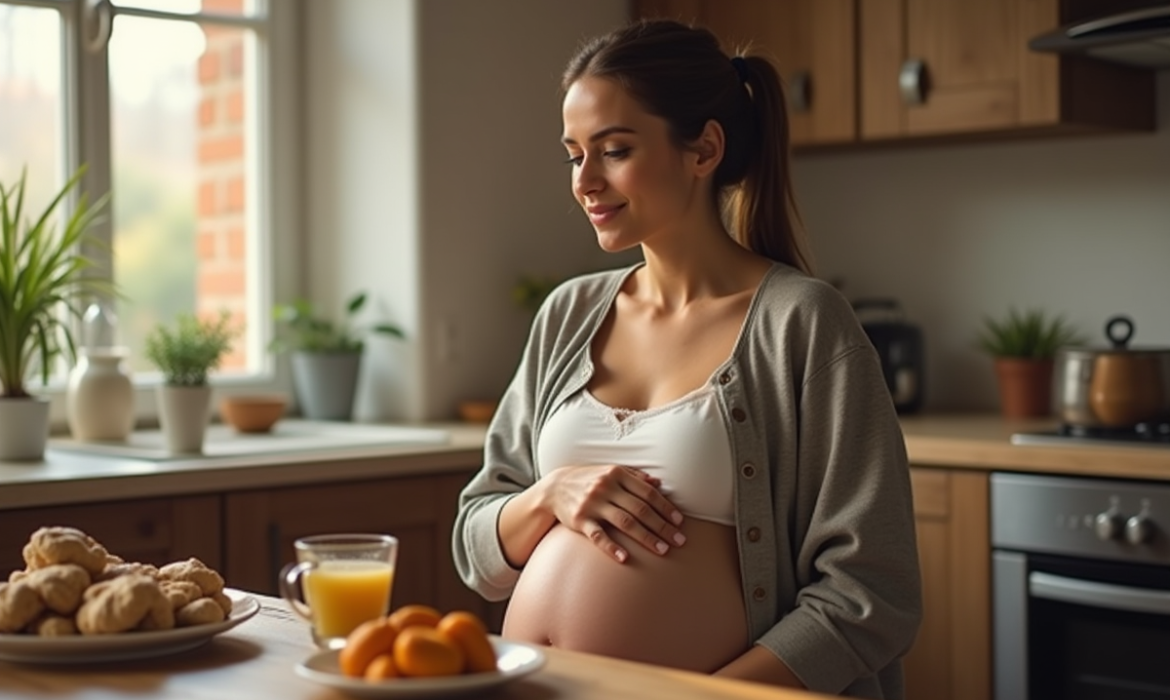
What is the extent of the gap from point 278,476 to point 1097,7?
6.13 ft

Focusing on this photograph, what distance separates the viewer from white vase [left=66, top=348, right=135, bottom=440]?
10.1 ft

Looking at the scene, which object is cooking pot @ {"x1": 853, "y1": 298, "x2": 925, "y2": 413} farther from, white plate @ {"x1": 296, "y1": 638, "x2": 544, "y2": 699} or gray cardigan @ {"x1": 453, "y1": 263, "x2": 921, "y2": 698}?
white plate @ {"x1": 296, "y1": 638, "x2": 544, "y2": 699}

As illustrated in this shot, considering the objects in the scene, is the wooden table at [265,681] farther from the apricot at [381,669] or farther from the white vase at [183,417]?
the white vase at [183,417]

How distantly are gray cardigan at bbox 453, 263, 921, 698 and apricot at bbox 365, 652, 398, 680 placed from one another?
61cm

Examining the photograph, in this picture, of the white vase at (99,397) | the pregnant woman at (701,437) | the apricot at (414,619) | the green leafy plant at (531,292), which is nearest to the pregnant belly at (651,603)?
the pregnant woman at (701,437)

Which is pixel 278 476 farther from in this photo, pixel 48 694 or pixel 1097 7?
pixel 1097 7

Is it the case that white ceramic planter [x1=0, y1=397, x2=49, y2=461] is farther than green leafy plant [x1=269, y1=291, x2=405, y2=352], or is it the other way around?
green leafy plant [x1=269, y1=291, x2=405, y2=352]

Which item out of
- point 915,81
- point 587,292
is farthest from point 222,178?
point 587,292

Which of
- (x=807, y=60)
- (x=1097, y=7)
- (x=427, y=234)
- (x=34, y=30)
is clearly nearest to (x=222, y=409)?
(x=427, y=234)

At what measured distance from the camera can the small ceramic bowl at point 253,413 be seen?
3.35m

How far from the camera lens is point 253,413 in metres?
3.35

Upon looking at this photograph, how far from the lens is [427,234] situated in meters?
3.53

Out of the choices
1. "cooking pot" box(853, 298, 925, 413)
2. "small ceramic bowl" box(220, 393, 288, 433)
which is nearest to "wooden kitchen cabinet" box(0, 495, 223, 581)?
"small ceramic bowl" box(220, 393, 288, 433)

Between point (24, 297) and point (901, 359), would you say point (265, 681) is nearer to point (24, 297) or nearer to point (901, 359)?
point (24, 297)
